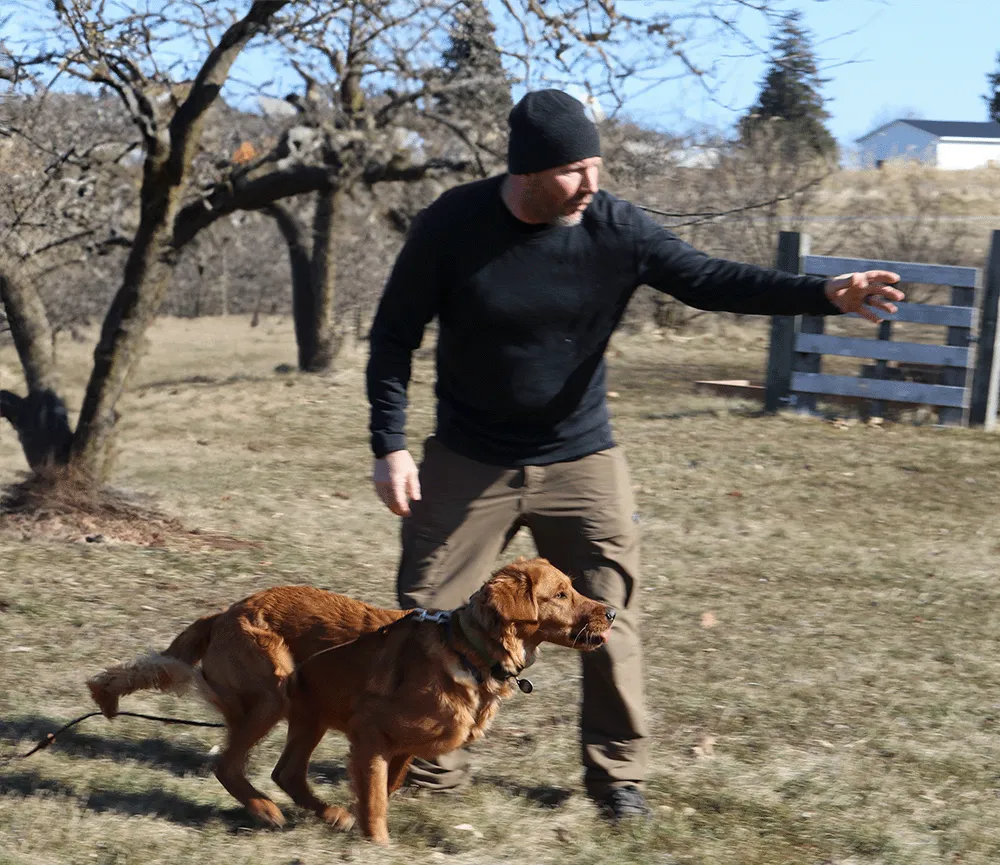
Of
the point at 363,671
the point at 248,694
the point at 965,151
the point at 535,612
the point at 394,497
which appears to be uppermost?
the point at 965,151

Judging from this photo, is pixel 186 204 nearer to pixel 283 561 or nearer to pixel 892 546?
pixel 283 561

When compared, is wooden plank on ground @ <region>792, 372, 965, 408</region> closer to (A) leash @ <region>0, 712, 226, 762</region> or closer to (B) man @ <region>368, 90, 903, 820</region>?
(B) man @ <region>368, 90, 903, 820</region>

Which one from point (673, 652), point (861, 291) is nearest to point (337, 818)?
point (861, 291)

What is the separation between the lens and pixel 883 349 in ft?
43.6

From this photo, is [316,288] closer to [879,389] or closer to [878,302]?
[879,389]

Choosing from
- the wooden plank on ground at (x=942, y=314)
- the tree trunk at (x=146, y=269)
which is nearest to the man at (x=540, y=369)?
the tree trunk at (x=146, y=269)

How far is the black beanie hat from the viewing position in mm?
3850

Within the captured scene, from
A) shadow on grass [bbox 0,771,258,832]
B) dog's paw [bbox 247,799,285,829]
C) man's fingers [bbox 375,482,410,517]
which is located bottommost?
shadow on grass [bbox 0,771,258,832]

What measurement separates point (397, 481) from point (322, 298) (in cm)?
1353

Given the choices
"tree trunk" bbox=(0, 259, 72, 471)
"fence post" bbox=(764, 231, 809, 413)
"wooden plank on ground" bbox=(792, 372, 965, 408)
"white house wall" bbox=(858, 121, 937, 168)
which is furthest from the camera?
"white house wall" bbox=(858, 121, 937, 168)

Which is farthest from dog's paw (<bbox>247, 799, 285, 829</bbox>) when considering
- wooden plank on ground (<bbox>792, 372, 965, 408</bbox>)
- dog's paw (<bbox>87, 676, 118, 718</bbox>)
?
wooden plank on ground (<bbox>792, 372, 965, 408</bbox>)

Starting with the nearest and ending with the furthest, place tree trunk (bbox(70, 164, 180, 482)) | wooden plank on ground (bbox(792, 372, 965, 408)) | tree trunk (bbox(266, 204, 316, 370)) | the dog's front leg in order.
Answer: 1. the dog's front leg
2. tree trunk (bbox(70, 164, 180, 482))
3. wooden plank on ground (bbox(792, 372, 965, 408))
4. tree trunk (bbox(266, 204, 316, 370))

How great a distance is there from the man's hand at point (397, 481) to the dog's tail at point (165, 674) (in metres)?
0.83

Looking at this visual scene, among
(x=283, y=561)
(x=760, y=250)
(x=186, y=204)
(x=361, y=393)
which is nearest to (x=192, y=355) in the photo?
(x=361, y=393)
